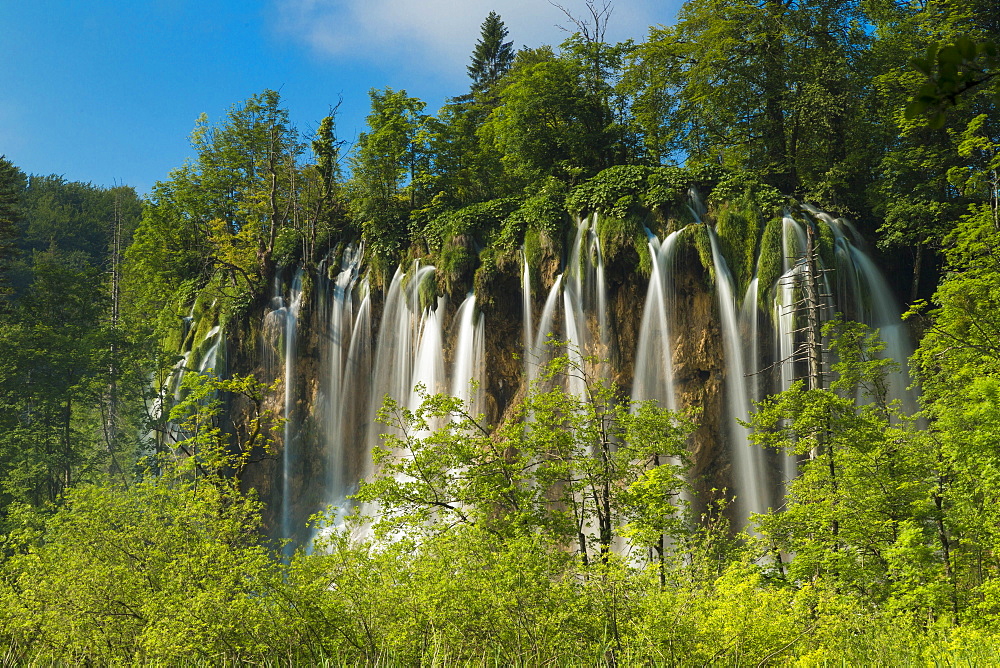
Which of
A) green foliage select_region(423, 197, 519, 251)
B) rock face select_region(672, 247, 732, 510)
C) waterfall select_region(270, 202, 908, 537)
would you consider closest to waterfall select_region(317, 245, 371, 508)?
waterfall select_region(270, 202, 908, 537)

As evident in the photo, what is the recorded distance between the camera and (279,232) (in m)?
37.2

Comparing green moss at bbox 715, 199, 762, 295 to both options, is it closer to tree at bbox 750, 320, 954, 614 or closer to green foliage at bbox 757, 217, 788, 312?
green foliage at bbox 757, 217, 788, 312

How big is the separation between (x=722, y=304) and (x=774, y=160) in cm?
889

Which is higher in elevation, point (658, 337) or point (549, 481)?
point (658, 337)

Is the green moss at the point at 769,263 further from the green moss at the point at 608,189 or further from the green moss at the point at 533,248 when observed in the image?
the green moss at the point at 533,248

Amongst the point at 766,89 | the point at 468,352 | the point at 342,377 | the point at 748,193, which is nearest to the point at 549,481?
the point at 468,352

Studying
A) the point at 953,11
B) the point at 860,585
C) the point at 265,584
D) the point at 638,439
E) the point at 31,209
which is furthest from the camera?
the point at 31,209

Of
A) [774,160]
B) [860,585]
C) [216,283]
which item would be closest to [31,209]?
[216,283]

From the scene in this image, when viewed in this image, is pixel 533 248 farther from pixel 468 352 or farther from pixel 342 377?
pixel 342 377

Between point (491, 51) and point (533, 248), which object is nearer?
point (533, 248)

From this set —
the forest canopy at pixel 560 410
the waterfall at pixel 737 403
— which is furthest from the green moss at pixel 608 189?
the waterfall at pixel 737 403

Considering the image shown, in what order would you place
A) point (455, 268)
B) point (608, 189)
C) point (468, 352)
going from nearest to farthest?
1. point (608, 189)
2. point (468, 352)
3. point (455, 268)

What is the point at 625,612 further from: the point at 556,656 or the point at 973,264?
the point at 973,264

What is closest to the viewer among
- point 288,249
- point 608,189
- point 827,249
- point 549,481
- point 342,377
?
point 549,481
